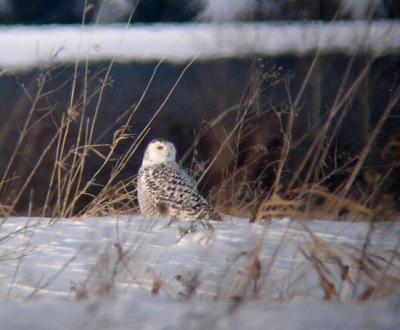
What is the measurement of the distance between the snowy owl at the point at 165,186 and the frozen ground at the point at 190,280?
76cm

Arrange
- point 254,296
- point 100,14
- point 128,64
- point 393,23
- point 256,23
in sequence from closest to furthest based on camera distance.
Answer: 1. point 254,296
2. point 393,23
3. point 100,14
4. point 256,23
5. point 128,64

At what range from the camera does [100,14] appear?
2703mm

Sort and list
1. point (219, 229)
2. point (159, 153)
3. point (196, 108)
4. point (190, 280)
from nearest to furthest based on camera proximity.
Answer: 1. point (190, 280)
2. point (219, 229)
3. point (159, 153)
4. point (196, 108)

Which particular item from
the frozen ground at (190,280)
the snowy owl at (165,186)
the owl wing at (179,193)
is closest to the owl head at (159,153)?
the snowy owl at (165,186)

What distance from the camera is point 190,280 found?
70.2 inches

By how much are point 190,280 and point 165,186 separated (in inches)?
85.0

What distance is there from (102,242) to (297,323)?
51.9 inches

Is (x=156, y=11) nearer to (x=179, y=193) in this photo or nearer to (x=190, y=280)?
(x=179, y=193)

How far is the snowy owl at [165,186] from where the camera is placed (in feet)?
12.1

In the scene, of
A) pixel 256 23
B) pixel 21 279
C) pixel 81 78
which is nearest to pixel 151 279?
pixel 21 279

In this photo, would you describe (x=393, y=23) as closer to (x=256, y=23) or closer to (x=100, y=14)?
(x=100, y=14)

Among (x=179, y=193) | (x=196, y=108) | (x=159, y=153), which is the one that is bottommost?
(x=179, y=193)

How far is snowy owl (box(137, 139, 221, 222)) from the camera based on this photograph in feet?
12.1

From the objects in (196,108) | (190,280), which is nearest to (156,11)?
(196,108)
